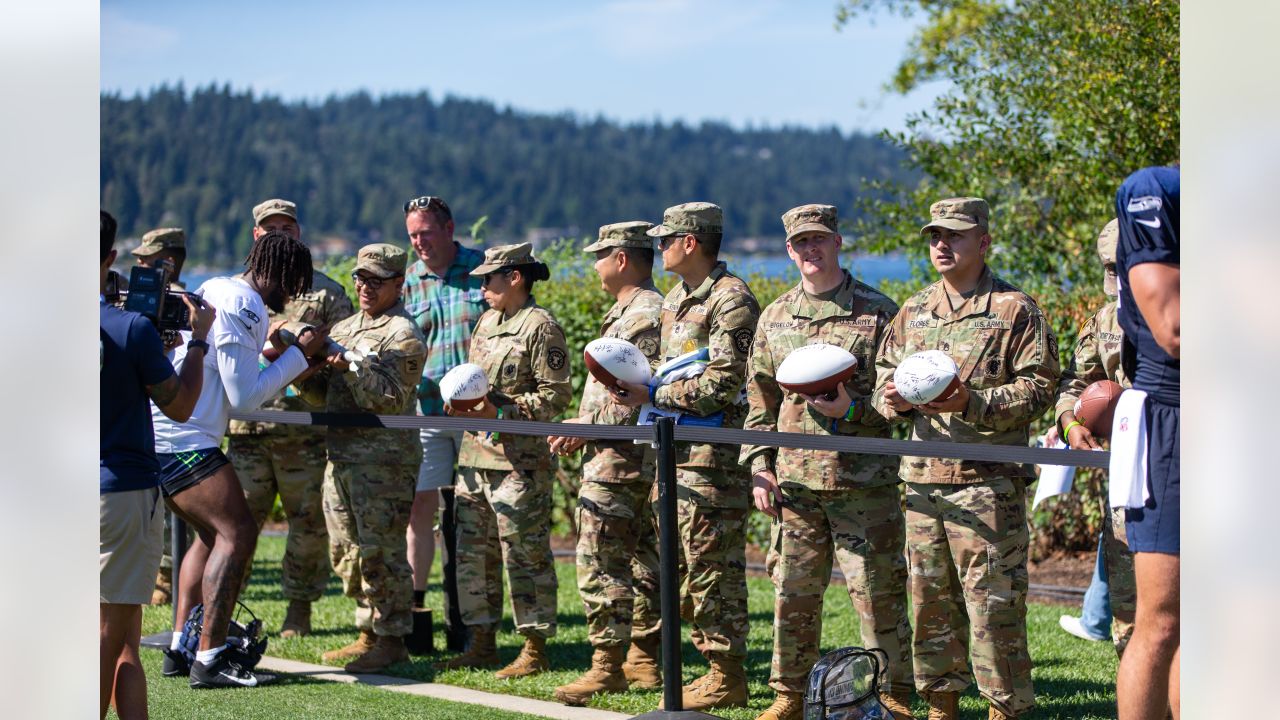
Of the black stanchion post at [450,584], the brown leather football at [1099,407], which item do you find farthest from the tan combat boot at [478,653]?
the brown leather football at [1099,407]

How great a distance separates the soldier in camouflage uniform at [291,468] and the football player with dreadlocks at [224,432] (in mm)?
1166

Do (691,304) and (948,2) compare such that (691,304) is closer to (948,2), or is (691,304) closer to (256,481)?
(256,481)

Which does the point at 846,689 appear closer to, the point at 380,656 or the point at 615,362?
the point at 615,362

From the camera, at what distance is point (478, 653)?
7902 mm

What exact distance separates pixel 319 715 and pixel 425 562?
7.60ft

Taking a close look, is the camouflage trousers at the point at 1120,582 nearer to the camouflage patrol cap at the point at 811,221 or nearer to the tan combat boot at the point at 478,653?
the camouflage patrol cap at the point at 811,221

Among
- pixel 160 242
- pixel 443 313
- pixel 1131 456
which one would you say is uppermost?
pixel 160 242

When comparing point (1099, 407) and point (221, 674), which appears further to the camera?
point (221, 674)

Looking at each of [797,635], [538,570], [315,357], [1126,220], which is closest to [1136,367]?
[1126,220]

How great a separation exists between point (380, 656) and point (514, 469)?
1260mm

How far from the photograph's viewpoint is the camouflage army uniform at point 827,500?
6.29m

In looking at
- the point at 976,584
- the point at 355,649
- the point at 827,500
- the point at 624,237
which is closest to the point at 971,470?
the point at 976,584

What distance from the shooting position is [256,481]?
341 inches
